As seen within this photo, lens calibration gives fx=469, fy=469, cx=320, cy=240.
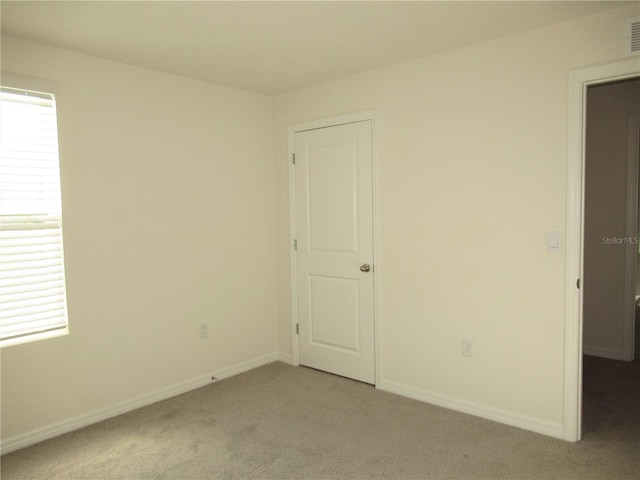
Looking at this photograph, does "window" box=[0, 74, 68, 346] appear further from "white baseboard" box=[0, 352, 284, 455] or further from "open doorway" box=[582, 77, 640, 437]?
"open doorway" box=[582, 77, 640, 437]

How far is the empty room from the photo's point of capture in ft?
8.48

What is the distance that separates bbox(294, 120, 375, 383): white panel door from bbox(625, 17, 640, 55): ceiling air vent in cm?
165

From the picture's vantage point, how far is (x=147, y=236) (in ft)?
11.0

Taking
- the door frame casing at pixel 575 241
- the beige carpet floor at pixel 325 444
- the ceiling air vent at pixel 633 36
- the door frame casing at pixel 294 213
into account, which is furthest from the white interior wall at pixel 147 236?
the ceiling air vent at pixel 633 36

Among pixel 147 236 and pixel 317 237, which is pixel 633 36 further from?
pixel 147 236

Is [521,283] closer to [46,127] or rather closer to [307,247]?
[307,247]

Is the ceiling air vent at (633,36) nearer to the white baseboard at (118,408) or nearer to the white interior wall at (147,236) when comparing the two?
the white interior wall at (147,236)

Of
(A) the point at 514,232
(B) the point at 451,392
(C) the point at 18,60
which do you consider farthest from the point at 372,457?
(C) the point at 18,60

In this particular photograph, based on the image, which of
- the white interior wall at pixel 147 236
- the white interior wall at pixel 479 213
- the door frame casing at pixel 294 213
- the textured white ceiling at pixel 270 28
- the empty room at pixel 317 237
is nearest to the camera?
the textured white ceiling at pixel 270 28

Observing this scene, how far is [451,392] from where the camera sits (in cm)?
322

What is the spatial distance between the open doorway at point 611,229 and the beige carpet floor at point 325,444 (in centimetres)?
81

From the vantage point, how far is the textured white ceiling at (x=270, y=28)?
2371mm

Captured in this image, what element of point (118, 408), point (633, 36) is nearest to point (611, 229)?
point (633, 36)

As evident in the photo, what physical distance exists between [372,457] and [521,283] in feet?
4.48
